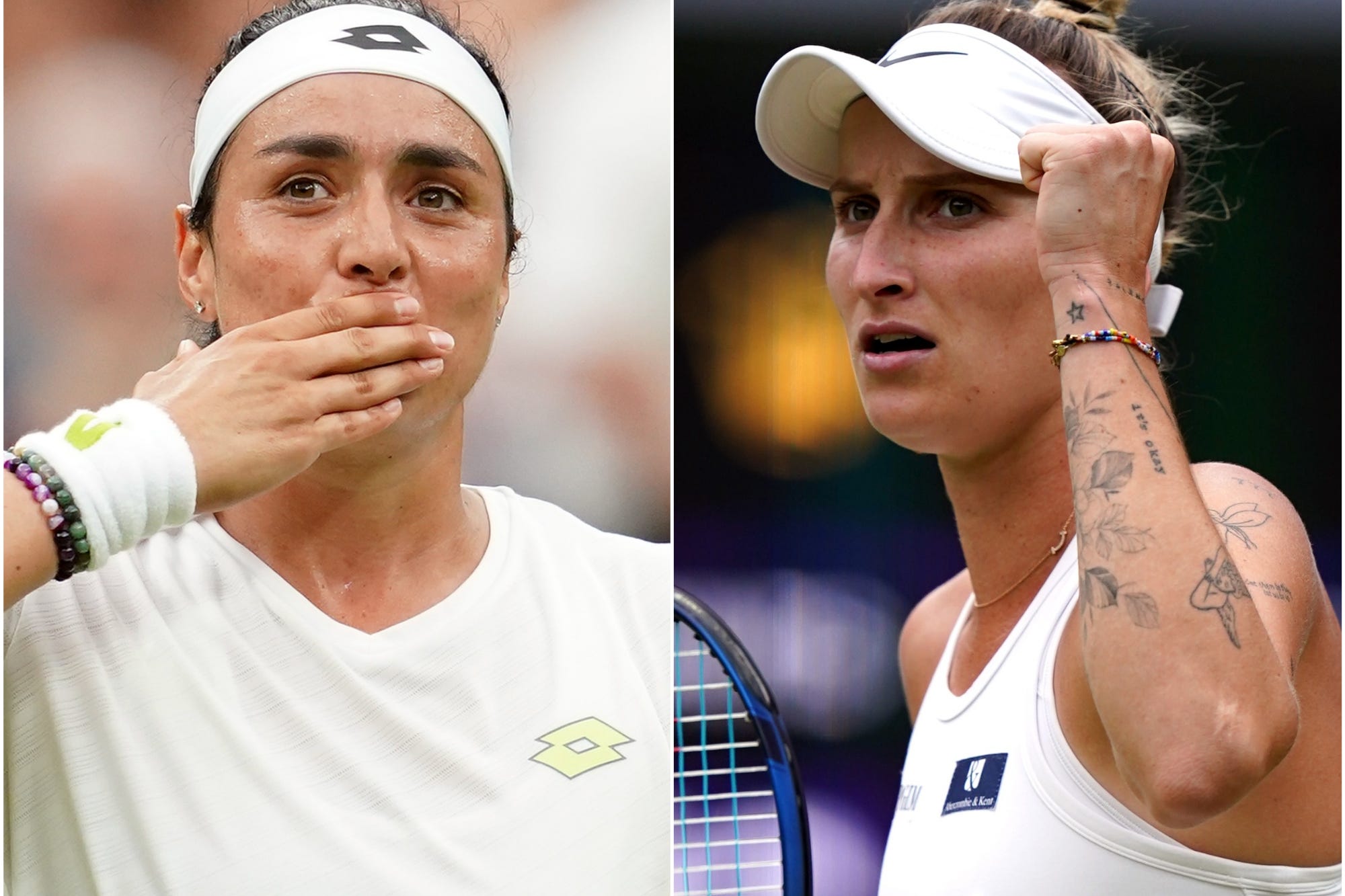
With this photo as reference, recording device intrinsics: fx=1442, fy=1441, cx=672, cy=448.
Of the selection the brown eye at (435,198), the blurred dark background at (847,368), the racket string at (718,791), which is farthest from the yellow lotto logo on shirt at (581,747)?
the brown eye at (435,198)

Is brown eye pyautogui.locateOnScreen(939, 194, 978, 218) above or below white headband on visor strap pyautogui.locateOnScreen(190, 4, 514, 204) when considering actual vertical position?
below

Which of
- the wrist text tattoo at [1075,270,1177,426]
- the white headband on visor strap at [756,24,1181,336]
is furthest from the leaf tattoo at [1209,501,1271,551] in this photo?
the white headband on visor strap at [756,24,1181,336]

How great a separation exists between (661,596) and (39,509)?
2.24 feet

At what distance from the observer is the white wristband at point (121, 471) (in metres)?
1.31

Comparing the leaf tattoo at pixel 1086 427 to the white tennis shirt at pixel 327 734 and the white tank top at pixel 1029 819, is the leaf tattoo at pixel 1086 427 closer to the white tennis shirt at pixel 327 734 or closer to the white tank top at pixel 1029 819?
the white tank top at pixel 1029 819

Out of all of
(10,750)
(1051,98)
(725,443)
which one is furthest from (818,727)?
(10,750)

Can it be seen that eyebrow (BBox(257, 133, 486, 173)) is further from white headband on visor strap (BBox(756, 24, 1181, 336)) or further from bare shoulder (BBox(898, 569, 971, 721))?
bare shoulder (BBox(898, 569, 971, 721))

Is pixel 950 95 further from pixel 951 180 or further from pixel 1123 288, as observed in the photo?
pixel 1123 288

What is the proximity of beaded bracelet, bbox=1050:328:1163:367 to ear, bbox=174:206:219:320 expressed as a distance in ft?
2.92

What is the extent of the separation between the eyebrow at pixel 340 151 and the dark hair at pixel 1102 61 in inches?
23.5

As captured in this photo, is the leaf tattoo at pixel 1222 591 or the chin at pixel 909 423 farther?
the chin at pixel 909 423

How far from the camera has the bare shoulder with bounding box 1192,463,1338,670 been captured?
1277mm

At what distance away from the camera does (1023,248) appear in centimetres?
153

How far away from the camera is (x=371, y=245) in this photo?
1.51 metres
